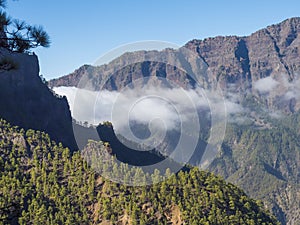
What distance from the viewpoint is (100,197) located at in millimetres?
148250

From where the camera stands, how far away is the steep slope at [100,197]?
13912 cm

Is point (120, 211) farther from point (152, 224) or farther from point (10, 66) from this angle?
point (10, 66)

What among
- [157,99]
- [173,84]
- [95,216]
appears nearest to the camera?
[157,99]

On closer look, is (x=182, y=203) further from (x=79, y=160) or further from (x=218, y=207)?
(x=79, y=160)

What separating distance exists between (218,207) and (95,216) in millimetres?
40379

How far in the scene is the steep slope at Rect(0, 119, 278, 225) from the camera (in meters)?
139

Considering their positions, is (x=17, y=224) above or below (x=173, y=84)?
below

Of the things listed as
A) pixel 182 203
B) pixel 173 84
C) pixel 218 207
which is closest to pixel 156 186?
pixel 182 203

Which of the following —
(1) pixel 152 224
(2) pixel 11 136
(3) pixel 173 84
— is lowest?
(1) pixel 152 224

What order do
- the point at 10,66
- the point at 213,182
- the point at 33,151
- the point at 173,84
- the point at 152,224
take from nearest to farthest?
the point at 10,66, the point at 173,84, the point at 152,224, the point at 213,182, the point at 33,151

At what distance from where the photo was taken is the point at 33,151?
171m

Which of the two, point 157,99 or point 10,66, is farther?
point 157,99

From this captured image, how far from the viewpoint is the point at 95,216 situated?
14375cm

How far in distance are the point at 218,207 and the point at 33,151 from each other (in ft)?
242
